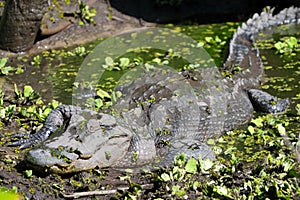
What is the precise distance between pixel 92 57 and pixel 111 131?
3286 mm

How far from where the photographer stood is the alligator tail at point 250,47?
21.7ft

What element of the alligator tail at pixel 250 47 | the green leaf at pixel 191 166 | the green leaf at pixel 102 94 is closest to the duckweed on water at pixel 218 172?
the green leaf at pixel 191 166

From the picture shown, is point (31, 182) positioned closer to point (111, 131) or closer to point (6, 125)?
point (111, 131)

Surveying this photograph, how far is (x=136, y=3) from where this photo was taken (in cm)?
966

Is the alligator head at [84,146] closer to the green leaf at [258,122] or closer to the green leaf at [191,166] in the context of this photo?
the green leaf at [191,166]

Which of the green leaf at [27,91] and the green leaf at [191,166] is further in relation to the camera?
the green leaf at [27,91]

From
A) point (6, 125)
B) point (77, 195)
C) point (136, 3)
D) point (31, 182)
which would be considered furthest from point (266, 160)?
point (136, 3)

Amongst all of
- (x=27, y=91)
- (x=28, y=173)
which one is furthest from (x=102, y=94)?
(x=28, y=173)

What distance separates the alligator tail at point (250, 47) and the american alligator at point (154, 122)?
0.02 m

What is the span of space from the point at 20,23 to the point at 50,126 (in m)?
2.71

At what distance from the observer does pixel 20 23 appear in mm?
7574

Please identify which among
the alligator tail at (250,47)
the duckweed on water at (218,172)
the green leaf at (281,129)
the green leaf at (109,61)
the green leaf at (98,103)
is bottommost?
the duckweed on water at (218,172)

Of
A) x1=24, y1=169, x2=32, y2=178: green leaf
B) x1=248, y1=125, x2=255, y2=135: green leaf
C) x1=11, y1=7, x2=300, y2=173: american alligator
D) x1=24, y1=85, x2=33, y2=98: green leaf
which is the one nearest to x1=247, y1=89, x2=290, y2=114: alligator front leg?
x1=11, y1=7, x2=300, y2=173: american alligator

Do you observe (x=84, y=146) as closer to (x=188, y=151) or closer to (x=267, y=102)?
(x=188, y=151)
